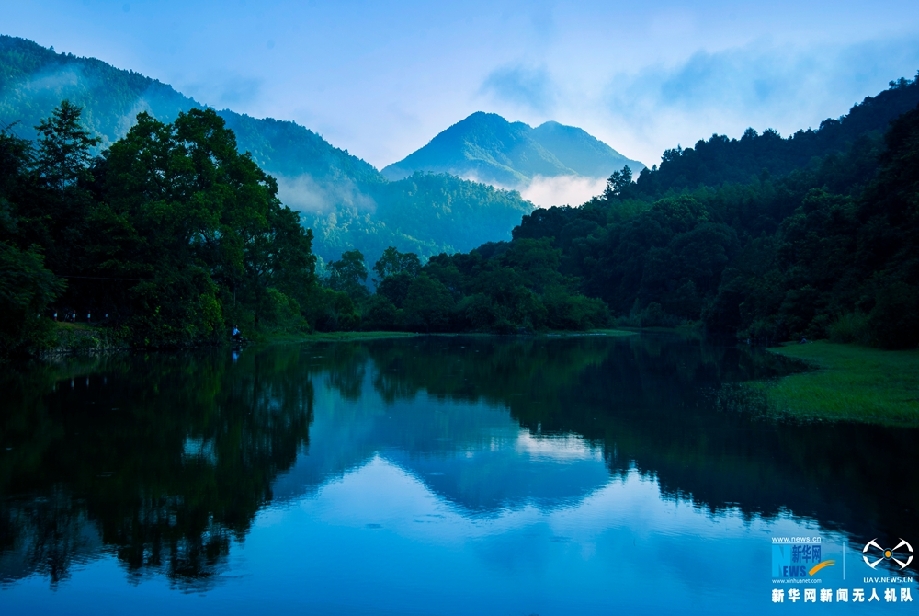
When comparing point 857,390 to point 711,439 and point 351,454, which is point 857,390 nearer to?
point 711,439

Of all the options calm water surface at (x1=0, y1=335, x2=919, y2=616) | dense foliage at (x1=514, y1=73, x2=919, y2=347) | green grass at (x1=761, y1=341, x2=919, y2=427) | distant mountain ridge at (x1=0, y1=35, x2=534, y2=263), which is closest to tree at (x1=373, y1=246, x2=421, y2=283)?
dense foliage at (x1=514, y1=73, x2=919, y2=347)

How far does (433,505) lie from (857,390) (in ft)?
46.9

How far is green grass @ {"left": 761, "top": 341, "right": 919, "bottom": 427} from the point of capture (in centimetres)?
1602

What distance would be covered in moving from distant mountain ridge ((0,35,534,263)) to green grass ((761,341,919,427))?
106815mm

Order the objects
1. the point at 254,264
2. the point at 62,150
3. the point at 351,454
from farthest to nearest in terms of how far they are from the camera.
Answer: the point at 254,264, the point at 62,150, the point at 351,454

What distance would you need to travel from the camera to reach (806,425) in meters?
15.2

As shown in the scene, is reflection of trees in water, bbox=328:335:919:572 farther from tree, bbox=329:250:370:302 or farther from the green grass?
tree, bbox=329:250:370:302

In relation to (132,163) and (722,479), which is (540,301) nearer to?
Result: (132,163)

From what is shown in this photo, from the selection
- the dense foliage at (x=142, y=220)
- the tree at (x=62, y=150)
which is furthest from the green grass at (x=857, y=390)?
the tree at (x=62, y=150)

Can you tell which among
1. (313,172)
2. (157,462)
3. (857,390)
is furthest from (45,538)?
(313,172)

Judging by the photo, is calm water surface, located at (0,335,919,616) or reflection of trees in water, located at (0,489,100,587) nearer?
calm water surface, located at (0,335,919,616)

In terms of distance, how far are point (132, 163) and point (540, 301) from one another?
42.8 metres

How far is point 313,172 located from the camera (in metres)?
169

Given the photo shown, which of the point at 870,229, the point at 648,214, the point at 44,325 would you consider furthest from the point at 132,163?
the point at 648,214
